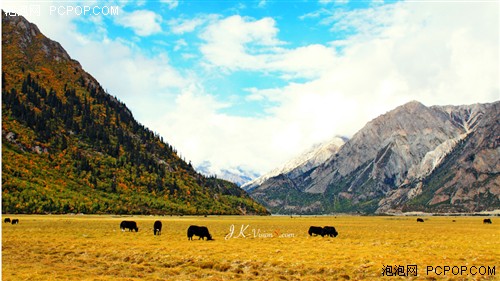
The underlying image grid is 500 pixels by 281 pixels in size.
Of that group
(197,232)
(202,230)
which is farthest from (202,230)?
(197,232)

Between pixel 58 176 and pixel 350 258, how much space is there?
7490 inches

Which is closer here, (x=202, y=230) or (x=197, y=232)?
(x=197, y=232)

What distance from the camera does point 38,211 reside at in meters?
159

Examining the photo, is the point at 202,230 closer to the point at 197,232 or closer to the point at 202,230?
the point at 202,230

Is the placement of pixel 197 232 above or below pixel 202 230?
below

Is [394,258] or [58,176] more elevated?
[58,176]

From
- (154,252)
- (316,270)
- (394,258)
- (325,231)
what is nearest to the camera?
(316,270)

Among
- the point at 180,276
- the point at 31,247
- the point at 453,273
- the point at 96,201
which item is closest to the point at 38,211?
the point at 96,201

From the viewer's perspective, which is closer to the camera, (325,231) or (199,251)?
(199,251)

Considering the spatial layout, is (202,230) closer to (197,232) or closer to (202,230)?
(202,230)

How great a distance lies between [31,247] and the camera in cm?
4384

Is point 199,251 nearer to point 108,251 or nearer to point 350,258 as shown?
point 108,251

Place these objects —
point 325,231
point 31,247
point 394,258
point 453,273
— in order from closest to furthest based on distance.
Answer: point 453,273 < point 394,258 < point 31,247 < point 325,231

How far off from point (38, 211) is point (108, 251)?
5360 inches
